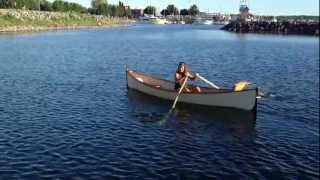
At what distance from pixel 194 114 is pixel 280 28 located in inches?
5515

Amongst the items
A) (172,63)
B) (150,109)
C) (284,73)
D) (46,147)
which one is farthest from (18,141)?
(172,63)

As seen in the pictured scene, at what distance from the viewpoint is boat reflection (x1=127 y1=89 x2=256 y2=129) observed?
33.1 meters

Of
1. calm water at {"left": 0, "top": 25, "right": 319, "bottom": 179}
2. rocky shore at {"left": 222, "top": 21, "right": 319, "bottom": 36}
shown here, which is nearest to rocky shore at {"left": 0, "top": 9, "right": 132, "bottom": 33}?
rocky shore at {"left": 222, "top": 21, "right": 319, "bottom": 36}

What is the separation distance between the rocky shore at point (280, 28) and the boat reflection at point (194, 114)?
377 ft

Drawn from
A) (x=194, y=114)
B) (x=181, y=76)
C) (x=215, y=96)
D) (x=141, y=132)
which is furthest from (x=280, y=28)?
(x=141, y=132)

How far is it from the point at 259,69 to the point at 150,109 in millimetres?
28077

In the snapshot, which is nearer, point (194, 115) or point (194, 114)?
point (194, 115)

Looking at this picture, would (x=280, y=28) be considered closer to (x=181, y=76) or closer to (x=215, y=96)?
(x=181, y=76)

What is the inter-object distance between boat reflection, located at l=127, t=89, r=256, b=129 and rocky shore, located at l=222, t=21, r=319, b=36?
114878 mm

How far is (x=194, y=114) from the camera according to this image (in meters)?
35.3

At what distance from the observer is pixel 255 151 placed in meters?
26.6

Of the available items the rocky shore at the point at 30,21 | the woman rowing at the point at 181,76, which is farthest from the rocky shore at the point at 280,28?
the woman rowing at the point at 181,76

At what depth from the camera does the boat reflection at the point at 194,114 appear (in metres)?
33.1

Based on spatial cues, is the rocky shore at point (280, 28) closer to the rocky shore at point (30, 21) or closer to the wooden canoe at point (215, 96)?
the rocky shore at point (30, 21)
